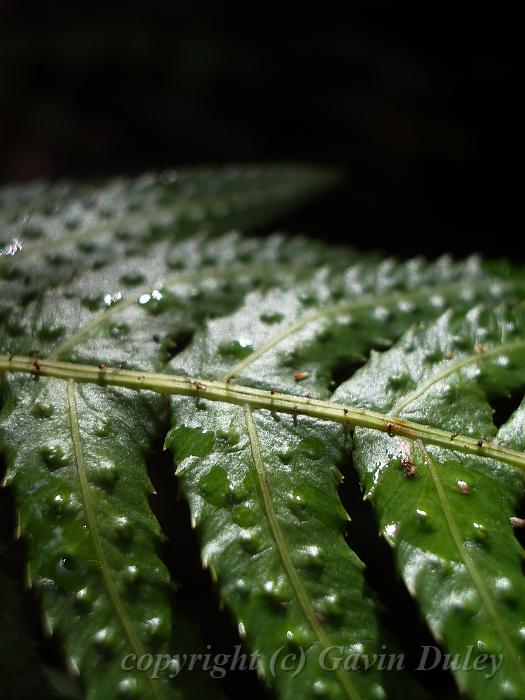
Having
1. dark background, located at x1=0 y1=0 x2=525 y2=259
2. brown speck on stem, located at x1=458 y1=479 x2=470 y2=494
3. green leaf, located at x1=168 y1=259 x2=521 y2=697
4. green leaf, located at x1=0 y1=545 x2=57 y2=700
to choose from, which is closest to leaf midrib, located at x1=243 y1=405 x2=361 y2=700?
green leaf, located at x1=168 y1=259 x2=521 y2=697

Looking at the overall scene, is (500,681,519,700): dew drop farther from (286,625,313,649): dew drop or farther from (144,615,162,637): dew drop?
(144,615,162,637): dew drop

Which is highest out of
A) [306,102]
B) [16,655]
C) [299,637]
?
[306,102]

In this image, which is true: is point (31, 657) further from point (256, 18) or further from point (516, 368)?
point (256, 18)

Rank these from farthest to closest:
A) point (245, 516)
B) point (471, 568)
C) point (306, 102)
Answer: point (306, 102) → point (245, 516) → point (471, 568)

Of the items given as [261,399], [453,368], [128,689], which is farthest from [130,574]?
[453,368]

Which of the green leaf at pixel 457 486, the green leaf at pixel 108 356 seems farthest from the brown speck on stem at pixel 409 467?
the green leaf at pixel 108 356

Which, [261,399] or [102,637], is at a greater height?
[261,399]

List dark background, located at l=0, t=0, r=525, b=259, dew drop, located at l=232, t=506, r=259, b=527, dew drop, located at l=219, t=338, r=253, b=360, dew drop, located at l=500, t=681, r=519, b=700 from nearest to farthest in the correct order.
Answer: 1. dew drop, located at l=500, t=681, r=519, b=700
2. dew drop, located at l=232, t=506, r=259, b=527
3. dew drop, located at l=219, t=338, r=253, b=360
4. dark background, located at l=0, t=0, r=525, b=259

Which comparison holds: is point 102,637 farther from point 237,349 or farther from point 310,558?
point 237,349
